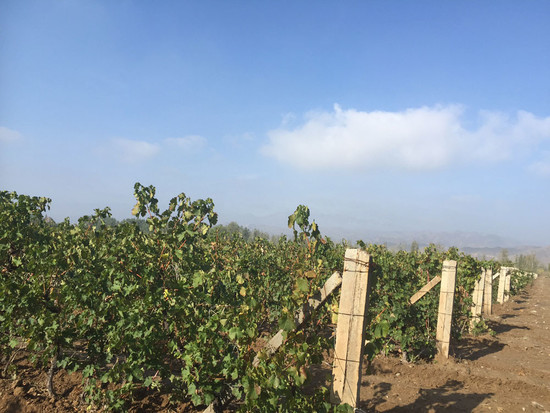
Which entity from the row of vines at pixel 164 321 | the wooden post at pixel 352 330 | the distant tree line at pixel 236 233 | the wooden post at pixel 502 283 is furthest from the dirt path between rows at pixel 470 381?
the wooden post at pixel 502 283

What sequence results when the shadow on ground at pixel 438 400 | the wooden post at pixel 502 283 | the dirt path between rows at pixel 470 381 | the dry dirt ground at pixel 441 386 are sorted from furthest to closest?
1. the wooden post at pixel 502 283
2. the dirt path between rows at pixel 470 381
3. the shadow on ground at pixel 438 400
4. the dry dirt ground at pixel 441 386

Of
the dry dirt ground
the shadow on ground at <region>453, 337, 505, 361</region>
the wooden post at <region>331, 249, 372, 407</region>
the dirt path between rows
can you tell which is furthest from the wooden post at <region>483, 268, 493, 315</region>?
the wooden post at <region>331, 249, 372, 407</region>

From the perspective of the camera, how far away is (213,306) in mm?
4070

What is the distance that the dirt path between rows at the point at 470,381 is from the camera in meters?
5.46

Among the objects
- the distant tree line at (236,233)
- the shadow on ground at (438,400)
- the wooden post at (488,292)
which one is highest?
the distant tree line at (236,233)

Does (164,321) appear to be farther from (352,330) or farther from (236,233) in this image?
(236,233)

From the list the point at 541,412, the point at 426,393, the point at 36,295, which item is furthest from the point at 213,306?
the point at 541,412

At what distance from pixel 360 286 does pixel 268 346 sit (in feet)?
3.22

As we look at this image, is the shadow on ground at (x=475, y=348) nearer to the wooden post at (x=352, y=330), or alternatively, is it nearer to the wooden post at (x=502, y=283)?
the wooden post at (x=352, y=330)

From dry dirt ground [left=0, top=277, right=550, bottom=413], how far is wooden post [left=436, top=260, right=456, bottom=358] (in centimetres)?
35

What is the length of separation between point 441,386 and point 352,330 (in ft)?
13.3

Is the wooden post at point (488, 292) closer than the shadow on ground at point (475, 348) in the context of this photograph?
No

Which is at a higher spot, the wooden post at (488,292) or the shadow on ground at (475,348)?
the wooden post at (488,292)

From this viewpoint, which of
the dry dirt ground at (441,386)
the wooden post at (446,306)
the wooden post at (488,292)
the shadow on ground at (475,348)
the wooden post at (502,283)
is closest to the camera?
the dry dirt ground at (441,386)
